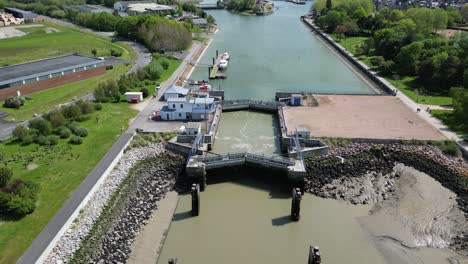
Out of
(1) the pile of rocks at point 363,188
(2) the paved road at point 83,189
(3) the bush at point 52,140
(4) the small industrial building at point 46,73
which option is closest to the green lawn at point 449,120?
(1) the pile of rocks at point 363,188

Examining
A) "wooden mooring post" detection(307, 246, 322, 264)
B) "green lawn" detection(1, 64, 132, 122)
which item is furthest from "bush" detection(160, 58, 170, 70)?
"wooden mooring post" detection(307, 246, 322, 264)

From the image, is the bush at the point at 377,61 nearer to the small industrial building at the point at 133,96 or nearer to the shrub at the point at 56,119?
the small industrial building at the point at 133,96

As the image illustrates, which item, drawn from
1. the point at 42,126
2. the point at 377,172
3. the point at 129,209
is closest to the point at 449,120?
the point at 377,172

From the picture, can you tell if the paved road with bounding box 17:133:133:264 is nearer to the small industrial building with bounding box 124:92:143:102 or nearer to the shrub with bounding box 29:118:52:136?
the shrub with bounding box 29:118:52:136

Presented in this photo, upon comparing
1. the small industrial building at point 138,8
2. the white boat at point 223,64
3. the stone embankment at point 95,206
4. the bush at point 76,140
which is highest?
the small industrial building at point 138,8

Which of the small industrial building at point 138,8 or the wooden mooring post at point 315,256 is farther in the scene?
the small industrial building at point 138,8

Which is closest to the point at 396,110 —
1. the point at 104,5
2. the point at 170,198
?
the point at 170,198

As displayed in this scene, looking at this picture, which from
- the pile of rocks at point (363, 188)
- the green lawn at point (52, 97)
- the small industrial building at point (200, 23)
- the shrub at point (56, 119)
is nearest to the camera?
the pile of rocks at point (363, 188)

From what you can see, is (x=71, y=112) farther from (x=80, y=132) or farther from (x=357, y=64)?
(x=357, y=64)
